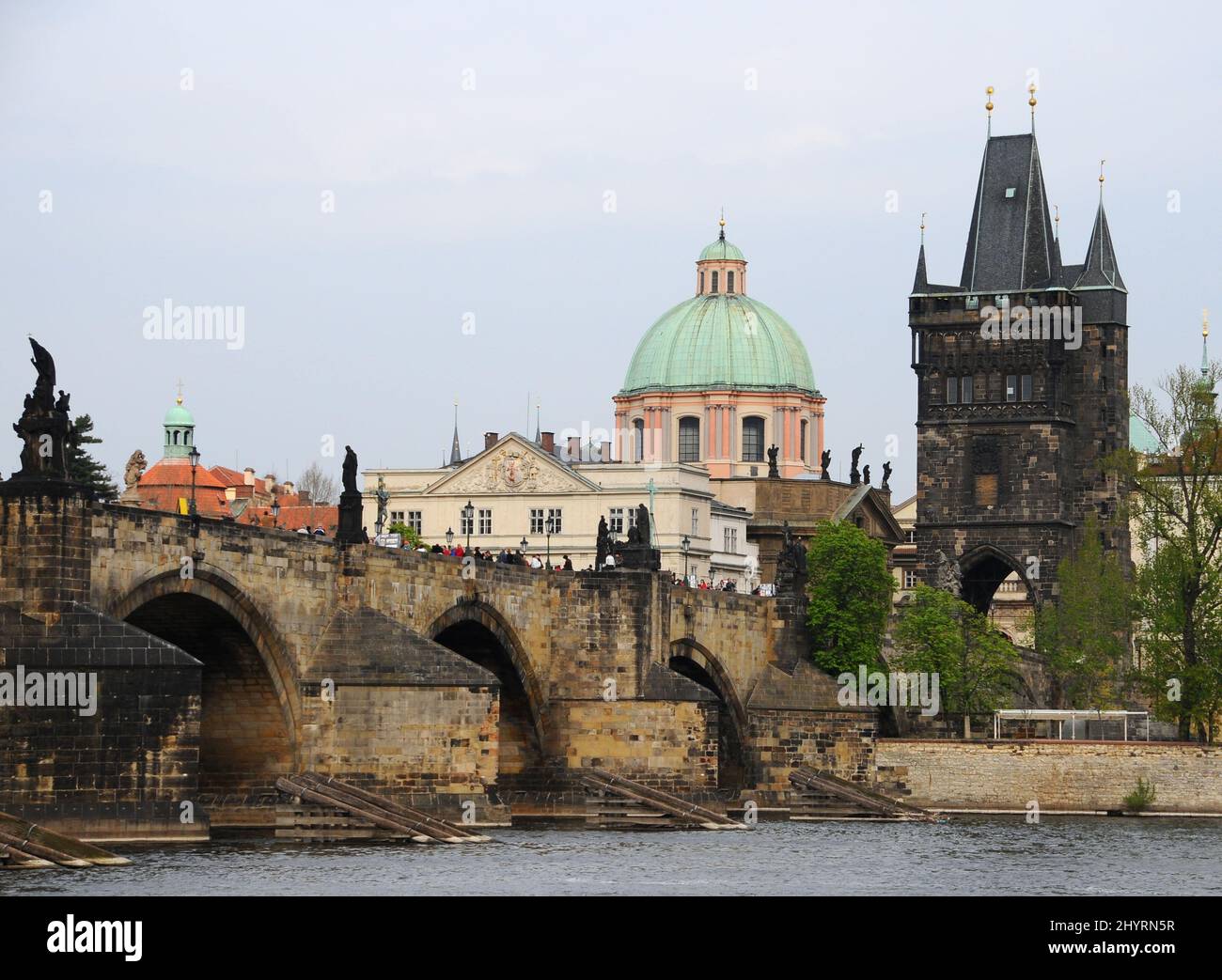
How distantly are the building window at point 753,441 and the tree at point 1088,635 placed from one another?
49.6 meters

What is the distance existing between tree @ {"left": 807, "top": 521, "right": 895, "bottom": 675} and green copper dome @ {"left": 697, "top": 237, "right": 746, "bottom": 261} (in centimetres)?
6544

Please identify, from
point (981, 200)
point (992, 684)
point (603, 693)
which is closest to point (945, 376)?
point (981, 200)

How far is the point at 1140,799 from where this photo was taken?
87.6m

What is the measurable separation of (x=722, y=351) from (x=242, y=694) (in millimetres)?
101292

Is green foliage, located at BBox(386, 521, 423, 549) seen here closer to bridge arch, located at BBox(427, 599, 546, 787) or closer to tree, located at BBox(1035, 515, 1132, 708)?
tree, located at BBox(1035, 515, 1132, 708)

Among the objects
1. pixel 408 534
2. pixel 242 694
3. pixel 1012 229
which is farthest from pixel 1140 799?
pixel 1012 229

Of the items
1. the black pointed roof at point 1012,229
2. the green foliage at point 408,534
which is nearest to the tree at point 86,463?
the green foliage at point 408,534

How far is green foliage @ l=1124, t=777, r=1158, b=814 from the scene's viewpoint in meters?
87.6

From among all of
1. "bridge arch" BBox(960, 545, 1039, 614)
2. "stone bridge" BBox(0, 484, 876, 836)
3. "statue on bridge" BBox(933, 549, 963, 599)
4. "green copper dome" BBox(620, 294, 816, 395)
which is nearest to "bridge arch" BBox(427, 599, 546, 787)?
"stone bridge" BBox(0, 484, 876, 836)

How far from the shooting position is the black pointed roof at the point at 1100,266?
129 meters

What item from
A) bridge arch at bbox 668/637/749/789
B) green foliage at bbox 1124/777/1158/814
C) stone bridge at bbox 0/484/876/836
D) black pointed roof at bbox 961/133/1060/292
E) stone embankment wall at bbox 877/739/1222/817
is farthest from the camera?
black pointed roof at bbox 961/133/1060/292

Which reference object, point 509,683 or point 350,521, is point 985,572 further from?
point 350,521

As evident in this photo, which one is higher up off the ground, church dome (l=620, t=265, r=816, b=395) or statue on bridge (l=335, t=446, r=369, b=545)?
church dome (l=620, t=265, r=816, b=395)

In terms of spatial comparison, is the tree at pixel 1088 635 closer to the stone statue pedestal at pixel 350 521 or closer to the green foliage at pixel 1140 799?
the green foliage at pixel 1140 799
